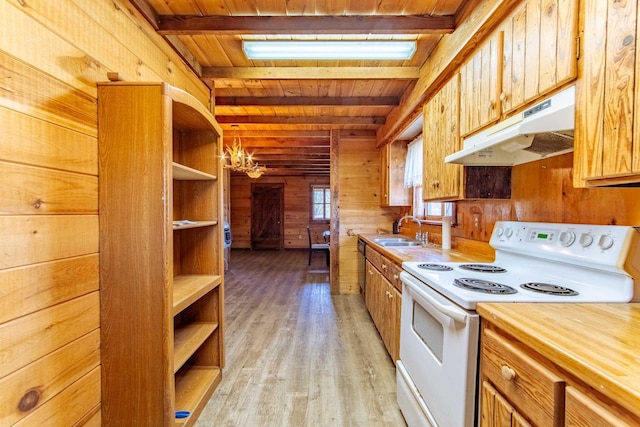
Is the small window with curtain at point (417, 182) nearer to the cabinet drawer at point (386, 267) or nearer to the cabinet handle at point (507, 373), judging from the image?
the cabinet drawer at point (386, 267)

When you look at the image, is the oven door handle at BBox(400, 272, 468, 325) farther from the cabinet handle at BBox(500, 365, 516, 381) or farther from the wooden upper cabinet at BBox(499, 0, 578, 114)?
the wooden upper cabinet at BBox(499, 0, 578, 114)

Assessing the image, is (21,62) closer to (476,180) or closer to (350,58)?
(350,58)

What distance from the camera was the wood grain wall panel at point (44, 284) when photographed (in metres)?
0.97

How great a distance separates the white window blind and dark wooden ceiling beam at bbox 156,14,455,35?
1684 mm

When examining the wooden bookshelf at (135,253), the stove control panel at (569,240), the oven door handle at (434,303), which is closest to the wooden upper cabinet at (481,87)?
the stove control panel at (569,240)

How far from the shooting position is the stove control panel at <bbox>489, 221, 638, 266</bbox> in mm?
1070

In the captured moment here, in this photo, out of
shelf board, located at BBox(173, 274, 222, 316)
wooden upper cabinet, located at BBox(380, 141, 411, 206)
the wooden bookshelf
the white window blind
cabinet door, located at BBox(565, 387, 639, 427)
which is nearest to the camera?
cabinet door, located at BBox(565, 387, 639, 427)

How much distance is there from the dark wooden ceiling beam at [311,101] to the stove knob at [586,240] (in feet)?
7.97

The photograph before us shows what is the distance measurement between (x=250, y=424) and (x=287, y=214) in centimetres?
773

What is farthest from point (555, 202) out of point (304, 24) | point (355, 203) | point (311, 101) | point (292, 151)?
point (292, 151)

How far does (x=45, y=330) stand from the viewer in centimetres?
109

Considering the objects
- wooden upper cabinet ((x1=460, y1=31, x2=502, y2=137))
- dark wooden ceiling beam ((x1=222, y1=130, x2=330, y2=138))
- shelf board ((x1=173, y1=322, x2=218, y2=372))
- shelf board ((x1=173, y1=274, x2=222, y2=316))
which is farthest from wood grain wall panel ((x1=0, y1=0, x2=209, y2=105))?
dark wooden ceiling beam ((x1=222, y1=130, x2=330, y2=138))

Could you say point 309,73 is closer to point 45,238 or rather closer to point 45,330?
point 45,238

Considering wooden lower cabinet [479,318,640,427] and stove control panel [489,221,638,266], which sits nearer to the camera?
wooden lower cabinet [479,318,640,427]
